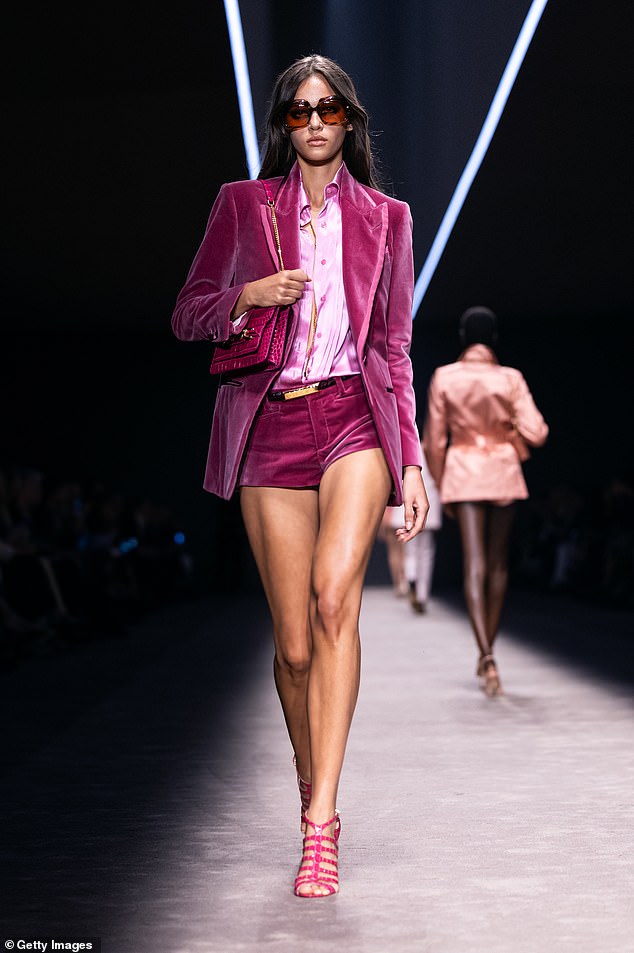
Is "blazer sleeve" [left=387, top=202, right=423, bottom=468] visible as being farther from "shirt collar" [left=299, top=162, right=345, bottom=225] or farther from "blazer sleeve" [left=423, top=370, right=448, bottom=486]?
"blazer sleeve" [left=423, top=370, right=448, bottom=486]

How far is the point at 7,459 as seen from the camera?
18953mm

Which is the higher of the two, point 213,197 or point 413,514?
point 413,514

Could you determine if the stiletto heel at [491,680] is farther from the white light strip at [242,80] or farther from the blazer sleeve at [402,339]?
the blazer sleeve at [402,339]

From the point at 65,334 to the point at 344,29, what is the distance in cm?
1226

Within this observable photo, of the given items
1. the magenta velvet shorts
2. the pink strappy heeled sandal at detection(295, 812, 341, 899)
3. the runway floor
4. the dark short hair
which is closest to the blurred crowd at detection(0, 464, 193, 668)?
the runway floor

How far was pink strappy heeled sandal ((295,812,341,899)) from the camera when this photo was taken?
2.28 m

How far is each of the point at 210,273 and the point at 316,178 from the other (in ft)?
0.84

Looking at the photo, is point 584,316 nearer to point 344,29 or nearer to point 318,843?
point 344,29

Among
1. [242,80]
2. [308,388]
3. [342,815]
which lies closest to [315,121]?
[308,388]

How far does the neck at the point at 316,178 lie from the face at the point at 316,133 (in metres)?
0.02

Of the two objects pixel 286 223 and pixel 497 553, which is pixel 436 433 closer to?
pixel 497 553

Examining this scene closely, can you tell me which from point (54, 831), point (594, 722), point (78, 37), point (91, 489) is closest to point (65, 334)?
point (91, 489)

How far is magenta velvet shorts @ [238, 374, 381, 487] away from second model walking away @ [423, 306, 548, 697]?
2798 millimetres

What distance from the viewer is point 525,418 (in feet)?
17.4
